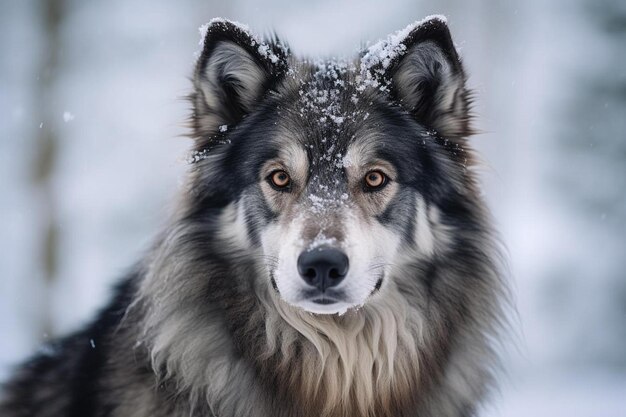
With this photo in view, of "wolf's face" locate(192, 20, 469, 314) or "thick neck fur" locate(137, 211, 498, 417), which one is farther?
"thick neck fur" locate(137, 211, 498, 417)

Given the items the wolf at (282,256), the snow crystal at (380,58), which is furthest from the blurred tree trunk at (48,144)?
the snow crystal at (380,58)

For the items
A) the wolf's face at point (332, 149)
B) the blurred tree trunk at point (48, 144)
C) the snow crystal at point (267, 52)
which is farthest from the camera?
the blurred tree trunk at point (48, 144)

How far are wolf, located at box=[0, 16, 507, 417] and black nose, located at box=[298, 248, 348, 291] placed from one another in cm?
20

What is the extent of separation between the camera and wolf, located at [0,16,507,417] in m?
3.37

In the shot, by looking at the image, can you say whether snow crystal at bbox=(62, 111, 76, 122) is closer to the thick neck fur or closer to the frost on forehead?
the thick neck fur

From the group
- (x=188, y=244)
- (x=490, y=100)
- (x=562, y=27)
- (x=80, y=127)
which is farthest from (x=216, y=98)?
(x=562, y=27)

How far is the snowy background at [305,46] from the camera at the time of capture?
10.2m

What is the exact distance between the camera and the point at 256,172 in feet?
11.5

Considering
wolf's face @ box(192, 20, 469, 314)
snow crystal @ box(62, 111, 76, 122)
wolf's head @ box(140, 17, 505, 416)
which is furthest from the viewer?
snow crystal @ box(62, 111, 76, 122)

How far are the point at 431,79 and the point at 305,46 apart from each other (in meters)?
6.18

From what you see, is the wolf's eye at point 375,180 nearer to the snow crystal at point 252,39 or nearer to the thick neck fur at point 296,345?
the thick neck fur at point 296,345

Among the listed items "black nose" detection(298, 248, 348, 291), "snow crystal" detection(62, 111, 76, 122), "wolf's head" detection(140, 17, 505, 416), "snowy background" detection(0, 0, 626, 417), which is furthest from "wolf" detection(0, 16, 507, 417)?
"snow crystal" detection(62, 111, 76, 122)

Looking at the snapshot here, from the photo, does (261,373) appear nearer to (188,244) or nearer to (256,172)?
(188,244)

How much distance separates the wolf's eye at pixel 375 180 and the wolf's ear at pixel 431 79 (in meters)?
0.47
